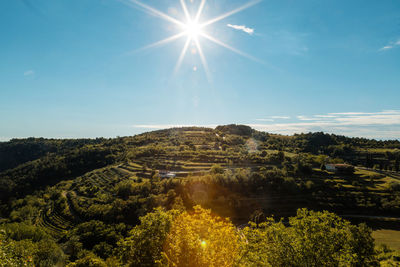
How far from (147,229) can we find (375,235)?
185ft

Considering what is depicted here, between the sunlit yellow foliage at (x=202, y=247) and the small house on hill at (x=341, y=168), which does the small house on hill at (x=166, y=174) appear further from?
the small house on hill at (x=341, y=168)

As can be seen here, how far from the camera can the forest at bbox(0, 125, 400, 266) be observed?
48.9ft

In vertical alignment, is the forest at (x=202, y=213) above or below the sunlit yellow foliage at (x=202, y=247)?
below

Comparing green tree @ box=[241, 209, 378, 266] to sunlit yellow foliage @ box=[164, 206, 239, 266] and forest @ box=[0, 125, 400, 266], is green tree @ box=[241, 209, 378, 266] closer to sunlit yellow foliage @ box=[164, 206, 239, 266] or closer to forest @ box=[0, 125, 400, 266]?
forest @ box=[0, 125, 400, 266]

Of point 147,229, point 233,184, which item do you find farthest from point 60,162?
point 147,229

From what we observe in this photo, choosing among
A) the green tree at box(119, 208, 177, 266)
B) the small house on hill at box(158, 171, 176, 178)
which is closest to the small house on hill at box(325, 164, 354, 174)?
the small house on hill at box(158, 171, 176, 178)

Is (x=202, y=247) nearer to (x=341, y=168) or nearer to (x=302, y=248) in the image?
(x=302, y=248)

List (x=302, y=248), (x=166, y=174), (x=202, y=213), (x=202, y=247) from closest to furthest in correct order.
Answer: (x=202, y=247) < (x=302, y=248) < (x=202, y=213) < (x=166, y=174)

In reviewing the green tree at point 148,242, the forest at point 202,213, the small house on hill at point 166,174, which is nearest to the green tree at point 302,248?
the forest at point 202,213

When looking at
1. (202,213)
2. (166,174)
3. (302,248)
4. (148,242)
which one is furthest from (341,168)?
(148,242)

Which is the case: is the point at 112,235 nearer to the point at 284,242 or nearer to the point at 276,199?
the point at 284,242

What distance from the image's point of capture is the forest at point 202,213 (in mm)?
14898

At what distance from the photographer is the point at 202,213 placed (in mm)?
16156

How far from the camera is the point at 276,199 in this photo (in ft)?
179
